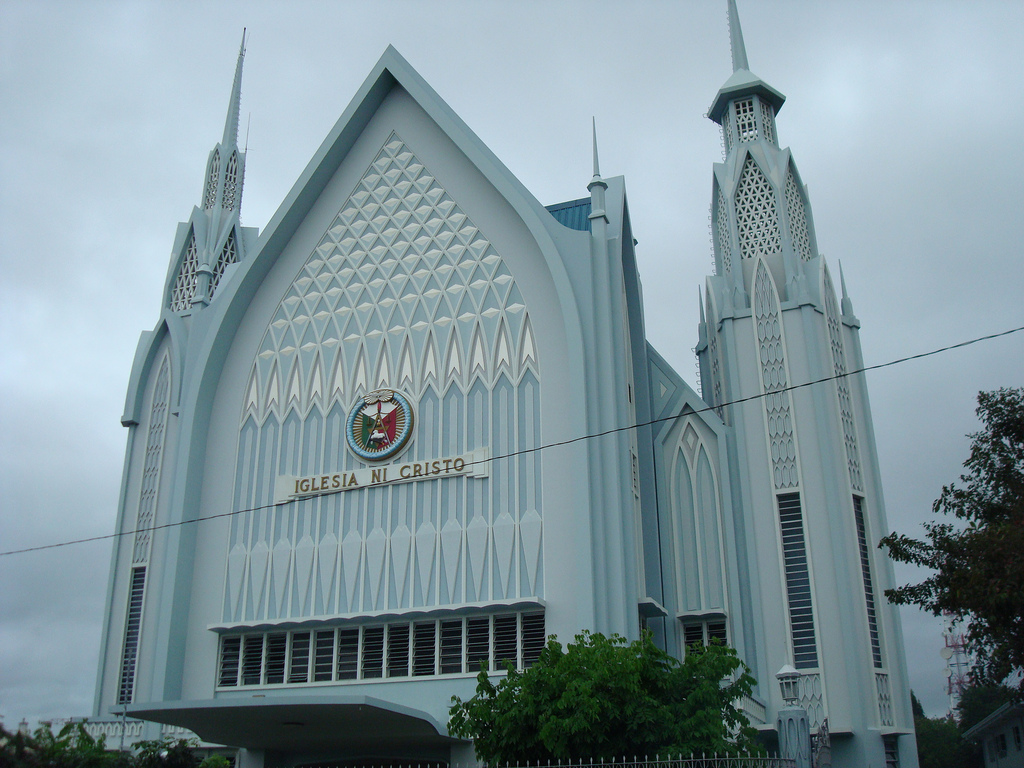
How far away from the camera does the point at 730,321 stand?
991 inches

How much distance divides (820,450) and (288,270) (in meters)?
14.9

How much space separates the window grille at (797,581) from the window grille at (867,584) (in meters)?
1.25

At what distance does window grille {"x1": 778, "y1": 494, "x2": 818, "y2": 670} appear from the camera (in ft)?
71.5

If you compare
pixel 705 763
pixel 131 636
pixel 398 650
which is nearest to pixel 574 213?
pixel 398 650

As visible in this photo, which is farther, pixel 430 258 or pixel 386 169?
pixel 386 169

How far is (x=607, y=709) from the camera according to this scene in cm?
1436

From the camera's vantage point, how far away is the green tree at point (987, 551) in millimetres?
12602

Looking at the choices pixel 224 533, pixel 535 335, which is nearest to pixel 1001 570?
pixel 535 335

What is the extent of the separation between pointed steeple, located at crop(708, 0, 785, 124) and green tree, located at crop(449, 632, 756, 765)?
60.6ft

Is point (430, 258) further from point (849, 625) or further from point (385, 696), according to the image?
point (849, 625)

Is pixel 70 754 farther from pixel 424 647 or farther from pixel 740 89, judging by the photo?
pixel 740 89

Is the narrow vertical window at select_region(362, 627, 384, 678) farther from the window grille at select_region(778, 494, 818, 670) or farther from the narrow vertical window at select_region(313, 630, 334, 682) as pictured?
the window grille at select_region(778, 494, 818, 670)

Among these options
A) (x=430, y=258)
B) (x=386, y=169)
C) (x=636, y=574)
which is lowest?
(x=636, y=574)

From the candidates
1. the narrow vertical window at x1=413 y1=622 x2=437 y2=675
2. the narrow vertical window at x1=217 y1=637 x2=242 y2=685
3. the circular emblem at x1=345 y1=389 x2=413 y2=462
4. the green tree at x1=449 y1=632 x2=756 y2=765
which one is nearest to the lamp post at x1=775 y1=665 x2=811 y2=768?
the green tree at x1=449 y1=632 x2=756 y2=765
